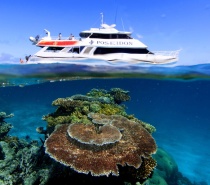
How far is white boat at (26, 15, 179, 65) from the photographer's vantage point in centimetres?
2059

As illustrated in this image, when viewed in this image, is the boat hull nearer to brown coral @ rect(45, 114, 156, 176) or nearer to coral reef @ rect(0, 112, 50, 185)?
coral reef @ rect(0, 112, 50, 185)

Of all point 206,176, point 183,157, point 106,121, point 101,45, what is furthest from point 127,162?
point 183,157

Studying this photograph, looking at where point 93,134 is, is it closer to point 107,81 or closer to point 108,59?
point 108,59

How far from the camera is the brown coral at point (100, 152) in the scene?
7531 millimetres

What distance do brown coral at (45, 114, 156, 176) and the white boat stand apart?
12419 mm

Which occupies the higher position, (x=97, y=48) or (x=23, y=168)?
(x=97, y=48)

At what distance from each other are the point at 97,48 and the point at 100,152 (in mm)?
13801

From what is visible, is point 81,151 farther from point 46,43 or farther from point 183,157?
point 183,157

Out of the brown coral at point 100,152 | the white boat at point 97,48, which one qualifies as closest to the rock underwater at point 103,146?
the brown coral at point 100,152

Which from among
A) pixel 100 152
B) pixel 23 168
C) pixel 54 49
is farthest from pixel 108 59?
pixel 100 152

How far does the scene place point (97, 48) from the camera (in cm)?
2078

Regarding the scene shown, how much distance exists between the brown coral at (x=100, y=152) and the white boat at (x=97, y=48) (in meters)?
12.4

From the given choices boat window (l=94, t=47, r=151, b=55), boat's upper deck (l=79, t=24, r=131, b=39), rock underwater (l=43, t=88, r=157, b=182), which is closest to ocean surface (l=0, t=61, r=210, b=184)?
boat window (l=94, t=47, r=151, b=55)

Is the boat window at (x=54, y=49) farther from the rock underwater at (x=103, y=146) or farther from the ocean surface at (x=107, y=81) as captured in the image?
the rock underwater at (x=103, y=146)
